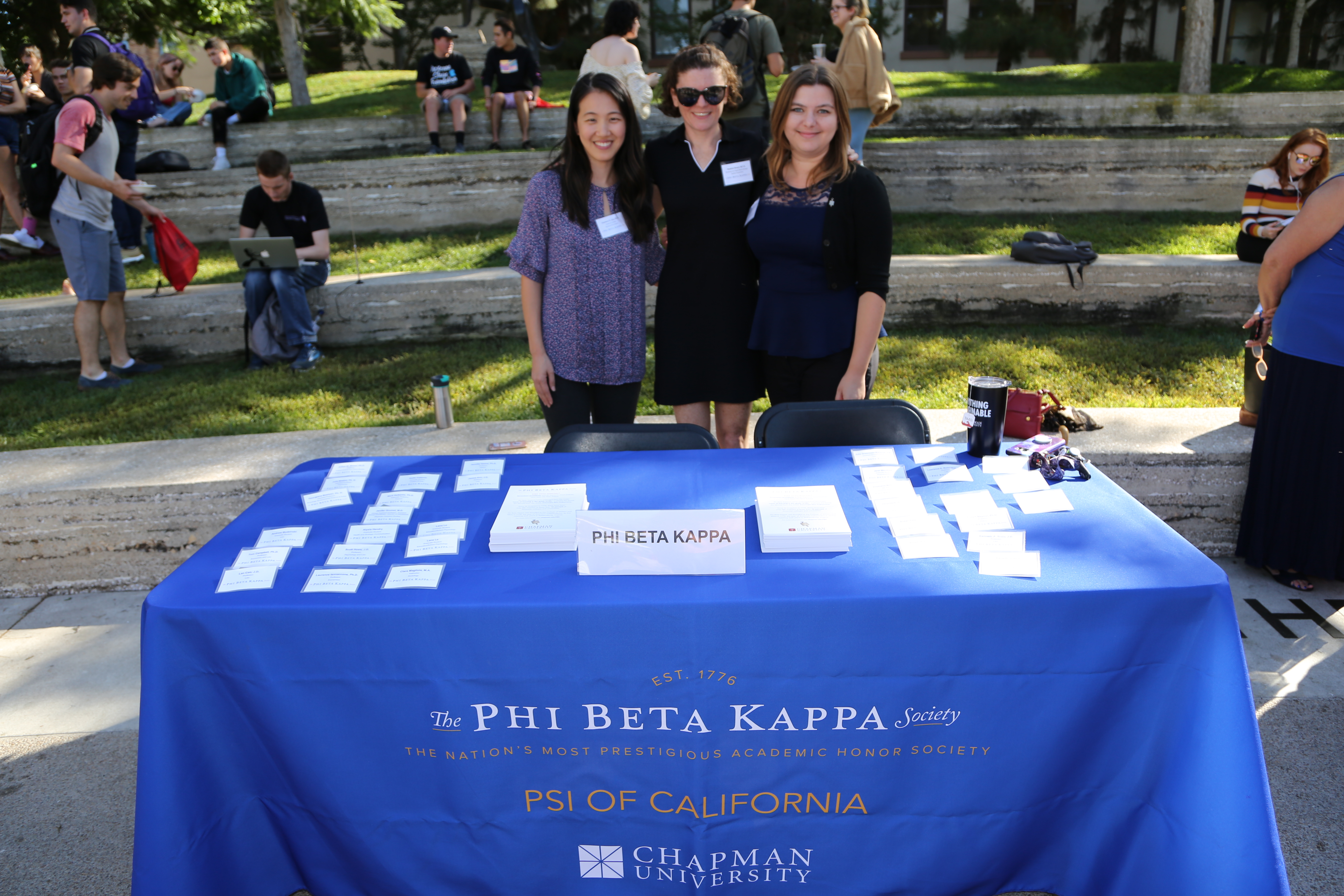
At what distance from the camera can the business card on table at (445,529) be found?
76.0 inches

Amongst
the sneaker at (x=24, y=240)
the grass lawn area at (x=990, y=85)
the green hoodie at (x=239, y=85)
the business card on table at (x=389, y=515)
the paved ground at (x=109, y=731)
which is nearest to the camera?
the business card on table at (x=389, y=515)

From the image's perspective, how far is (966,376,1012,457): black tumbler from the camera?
2.24 meters

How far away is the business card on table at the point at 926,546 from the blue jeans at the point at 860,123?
16.4ft

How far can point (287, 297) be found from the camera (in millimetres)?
5461

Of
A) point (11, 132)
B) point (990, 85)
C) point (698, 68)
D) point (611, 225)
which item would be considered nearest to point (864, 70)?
point (698, 68)

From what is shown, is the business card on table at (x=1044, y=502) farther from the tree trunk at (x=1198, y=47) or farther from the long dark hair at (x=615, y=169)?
the tree trunk at (x=1198, y=47)

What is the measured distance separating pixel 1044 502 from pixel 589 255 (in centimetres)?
158

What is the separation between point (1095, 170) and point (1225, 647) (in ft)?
24.3

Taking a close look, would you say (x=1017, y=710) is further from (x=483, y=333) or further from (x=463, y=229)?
(x=463, y=229)

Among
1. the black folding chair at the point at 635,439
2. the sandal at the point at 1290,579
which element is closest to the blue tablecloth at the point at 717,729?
the black folding chair at the point at 635,439

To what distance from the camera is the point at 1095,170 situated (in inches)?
313

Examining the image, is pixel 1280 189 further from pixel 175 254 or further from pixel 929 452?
pixel 175 254

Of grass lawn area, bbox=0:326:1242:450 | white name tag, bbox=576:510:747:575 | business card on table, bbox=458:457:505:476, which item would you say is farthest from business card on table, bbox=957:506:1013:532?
grass lawn area, bbox=0:326:1242:450

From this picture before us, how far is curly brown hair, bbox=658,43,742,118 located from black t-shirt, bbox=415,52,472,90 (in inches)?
277
